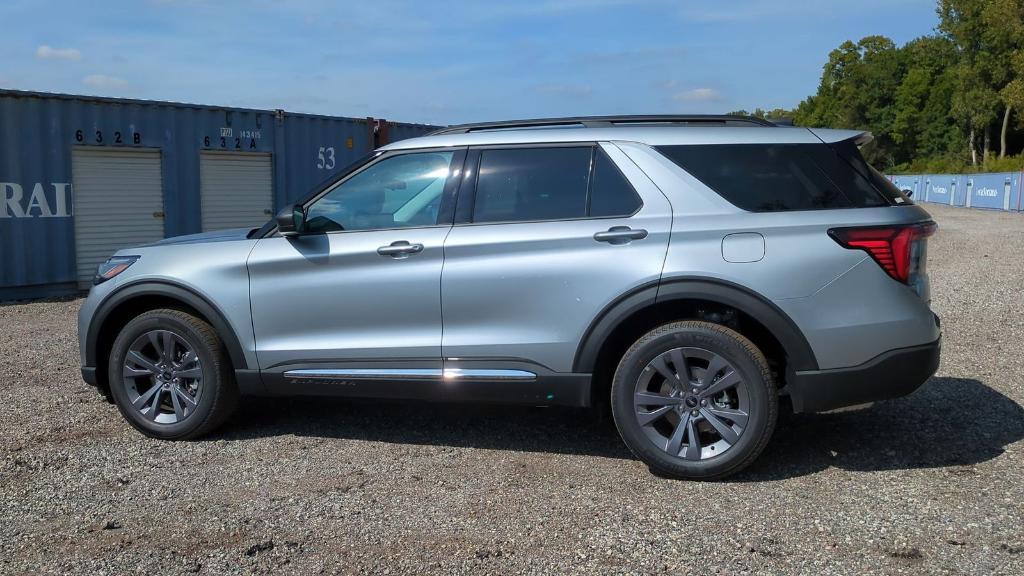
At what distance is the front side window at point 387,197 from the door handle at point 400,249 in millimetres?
143

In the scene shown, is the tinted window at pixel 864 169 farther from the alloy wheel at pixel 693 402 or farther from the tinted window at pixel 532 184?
the tinted window at pixel 532 184

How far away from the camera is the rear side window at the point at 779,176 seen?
178 inches

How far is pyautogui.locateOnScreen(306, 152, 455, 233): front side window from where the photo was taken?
5051mm

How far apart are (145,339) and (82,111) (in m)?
8.72

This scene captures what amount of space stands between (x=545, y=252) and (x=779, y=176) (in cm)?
124

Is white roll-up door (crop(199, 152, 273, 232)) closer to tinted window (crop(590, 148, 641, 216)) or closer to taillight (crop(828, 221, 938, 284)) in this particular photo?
tinted window (crop(590, 148, 641, 216))

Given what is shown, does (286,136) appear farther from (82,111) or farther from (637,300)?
(637,300)

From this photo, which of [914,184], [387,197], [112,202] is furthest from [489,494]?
[914,184]

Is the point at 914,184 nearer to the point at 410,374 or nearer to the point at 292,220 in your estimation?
the point at 410,374

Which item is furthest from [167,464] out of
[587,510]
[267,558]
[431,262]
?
[587,510]

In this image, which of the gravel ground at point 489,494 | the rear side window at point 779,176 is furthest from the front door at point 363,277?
the rear side window at point 779,176

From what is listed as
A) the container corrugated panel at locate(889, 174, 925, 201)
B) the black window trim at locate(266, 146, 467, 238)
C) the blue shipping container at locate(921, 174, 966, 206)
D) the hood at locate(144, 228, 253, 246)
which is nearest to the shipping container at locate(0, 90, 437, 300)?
the hood at locate(144, 228, 253, 246)

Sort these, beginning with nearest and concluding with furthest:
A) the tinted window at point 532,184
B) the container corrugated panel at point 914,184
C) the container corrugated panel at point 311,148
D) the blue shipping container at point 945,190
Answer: the tinted window at point 532,184 → the container corrugated panel at point 311,148 → the blue shipping container at point 945,190 → the container corrugated panel at point 914,184

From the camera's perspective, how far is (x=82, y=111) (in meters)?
12.7
